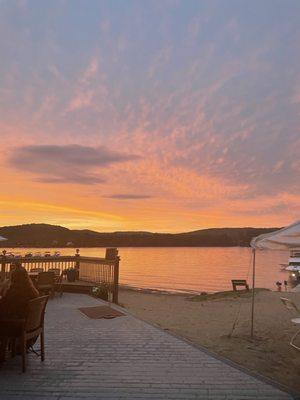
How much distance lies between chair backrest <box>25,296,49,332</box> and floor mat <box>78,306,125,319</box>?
13.3 ft

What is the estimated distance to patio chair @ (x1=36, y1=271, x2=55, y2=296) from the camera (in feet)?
41.5

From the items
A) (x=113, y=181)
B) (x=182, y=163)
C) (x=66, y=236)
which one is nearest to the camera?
(x=182, y=163)

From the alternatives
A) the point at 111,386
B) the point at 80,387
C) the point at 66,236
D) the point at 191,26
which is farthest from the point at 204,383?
the point at 66,236

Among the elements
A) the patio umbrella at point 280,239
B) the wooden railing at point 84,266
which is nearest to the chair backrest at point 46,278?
the wooden railing at point 84,266

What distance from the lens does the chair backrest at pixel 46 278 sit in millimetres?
12711

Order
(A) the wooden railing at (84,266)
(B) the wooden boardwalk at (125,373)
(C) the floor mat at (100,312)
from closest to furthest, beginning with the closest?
1. (B) the wooden boardwalk at (125,373)
2. (C) the floor mat at (100,312)
3. (A) the wooden railing at (84,266)

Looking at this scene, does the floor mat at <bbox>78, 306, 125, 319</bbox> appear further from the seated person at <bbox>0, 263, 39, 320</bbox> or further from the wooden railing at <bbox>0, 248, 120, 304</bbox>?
the seated person at <bbox>0, 263, 39, 320</bbox>

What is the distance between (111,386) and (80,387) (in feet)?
1.27

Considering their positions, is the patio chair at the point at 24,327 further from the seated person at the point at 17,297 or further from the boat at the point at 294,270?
the boat at the point at 294,270

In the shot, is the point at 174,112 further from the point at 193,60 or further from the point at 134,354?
the point at 134,354

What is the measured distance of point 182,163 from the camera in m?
17.8

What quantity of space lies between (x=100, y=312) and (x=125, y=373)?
520 centimetres

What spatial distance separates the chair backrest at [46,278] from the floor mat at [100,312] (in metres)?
Answer: 2.16

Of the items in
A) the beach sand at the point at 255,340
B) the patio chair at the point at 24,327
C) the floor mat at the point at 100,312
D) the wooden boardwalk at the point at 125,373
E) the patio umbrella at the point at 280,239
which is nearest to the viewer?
the wooden boardwalk at the point at 125,373
